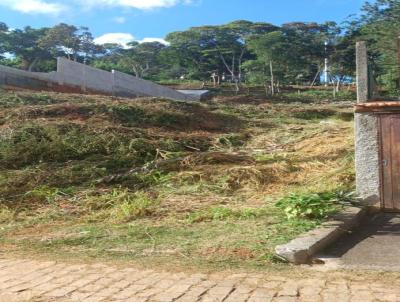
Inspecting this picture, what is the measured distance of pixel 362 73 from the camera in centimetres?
752

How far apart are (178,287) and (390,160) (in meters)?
4.02

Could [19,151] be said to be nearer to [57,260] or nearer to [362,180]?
[57,260]

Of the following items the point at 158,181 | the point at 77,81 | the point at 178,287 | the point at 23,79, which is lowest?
the point at 178,287

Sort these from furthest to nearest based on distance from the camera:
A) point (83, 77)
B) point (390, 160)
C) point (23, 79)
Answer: point (83, 77) → point (23, 79) → point (390, 160)

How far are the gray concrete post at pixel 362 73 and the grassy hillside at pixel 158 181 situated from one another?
1.36 meters

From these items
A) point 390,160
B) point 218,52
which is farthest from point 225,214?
point 218,52

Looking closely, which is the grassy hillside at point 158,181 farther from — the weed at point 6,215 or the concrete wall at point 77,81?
the concrete wall at point 77,81

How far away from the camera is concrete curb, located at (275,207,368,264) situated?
5203 mm

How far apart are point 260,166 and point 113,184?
2597 mm

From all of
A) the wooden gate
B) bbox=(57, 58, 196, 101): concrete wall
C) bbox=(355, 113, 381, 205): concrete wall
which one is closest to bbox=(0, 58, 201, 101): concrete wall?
bbox=(57, 58, 196, 101): concrete wall

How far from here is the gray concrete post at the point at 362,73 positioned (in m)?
7.51

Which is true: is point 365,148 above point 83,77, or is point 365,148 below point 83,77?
below

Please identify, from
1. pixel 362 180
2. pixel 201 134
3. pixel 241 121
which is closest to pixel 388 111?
pixel 362 180

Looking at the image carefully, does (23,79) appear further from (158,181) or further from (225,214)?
(225,214)
